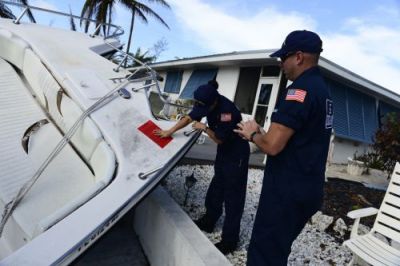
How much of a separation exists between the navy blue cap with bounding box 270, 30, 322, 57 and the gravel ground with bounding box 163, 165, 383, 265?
190cm

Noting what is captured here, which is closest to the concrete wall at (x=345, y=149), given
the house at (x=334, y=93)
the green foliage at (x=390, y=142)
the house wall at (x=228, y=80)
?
the house at (x=334, y=93)

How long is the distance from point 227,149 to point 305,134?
49.3 inches

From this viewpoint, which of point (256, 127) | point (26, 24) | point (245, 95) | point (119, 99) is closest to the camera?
point (256, 127)

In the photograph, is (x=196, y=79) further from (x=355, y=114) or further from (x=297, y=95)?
(x=297, y=95)

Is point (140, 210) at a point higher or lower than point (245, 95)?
lower

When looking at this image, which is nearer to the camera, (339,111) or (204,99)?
(204,99)

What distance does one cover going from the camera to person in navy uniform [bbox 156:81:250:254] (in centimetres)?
323

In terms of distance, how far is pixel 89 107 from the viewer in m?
3.10

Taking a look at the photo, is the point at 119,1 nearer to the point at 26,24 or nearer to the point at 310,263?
the point at 26,24

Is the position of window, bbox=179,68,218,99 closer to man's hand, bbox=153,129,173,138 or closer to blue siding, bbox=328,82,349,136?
blue siding, bbox=328,82,349,136

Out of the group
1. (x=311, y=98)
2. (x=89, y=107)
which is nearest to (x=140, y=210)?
(x=89, y=107)

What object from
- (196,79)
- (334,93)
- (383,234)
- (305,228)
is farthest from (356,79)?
(383,234)

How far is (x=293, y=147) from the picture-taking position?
216cm

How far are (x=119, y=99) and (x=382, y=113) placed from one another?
34.9 feet
